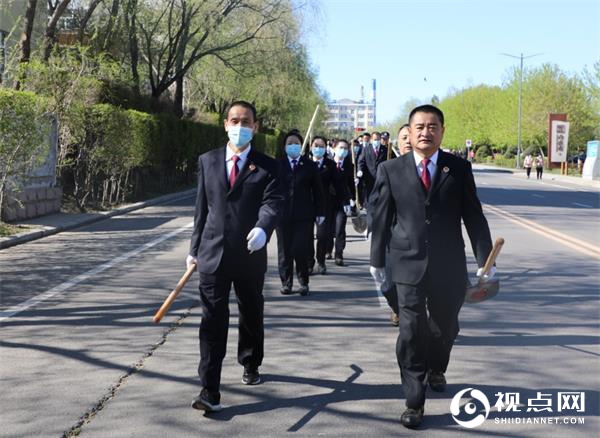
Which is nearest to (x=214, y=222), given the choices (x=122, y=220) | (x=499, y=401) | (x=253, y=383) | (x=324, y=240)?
(x=253, y=383)

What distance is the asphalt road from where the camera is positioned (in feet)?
15.6

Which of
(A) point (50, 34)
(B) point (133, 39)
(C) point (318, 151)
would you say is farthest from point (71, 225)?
(B) point (133, 39)

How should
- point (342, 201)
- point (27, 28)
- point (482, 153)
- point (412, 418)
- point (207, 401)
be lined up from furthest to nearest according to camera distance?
point (482, 153), point (27, 28), point (342, 201), point (207, 401), point (412, 418)

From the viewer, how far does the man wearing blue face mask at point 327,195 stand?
10.7 meters

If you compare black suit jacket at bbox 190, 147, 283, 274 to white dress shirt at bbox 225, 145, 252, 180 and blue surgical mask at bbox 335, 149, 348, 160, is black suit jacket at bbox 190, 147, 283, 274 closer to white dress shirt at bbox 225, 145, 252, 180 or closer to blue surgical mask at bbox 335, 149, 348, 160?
white dress shirt at bbox 225, 145, 252, 180

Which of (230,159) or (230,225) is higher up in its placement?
(230,159)

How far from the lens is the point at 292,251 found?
9180 mm

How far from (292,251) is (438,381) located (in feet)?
13.1

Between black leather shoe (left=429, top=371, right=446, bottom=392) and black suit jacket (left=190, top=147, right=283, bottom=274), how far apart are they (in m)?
1.27

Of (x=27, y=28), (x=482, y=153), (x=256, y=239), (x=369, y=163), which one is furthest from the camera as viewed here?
(x=482, y=153)

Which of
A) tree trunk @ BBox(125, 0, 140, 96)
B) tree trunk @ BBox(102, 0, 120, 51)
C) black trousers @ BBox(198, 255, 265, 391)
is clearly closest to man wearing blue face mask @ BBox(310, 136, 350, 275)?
black trousers @ BBox(198, 255, 265, 391)

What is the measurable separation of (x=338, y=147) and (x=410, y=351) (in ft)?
24.0

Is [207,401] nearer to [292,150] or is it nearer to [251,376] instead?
[251,376]

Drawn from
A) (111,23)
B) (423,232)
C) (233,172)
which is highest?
(111,23)
